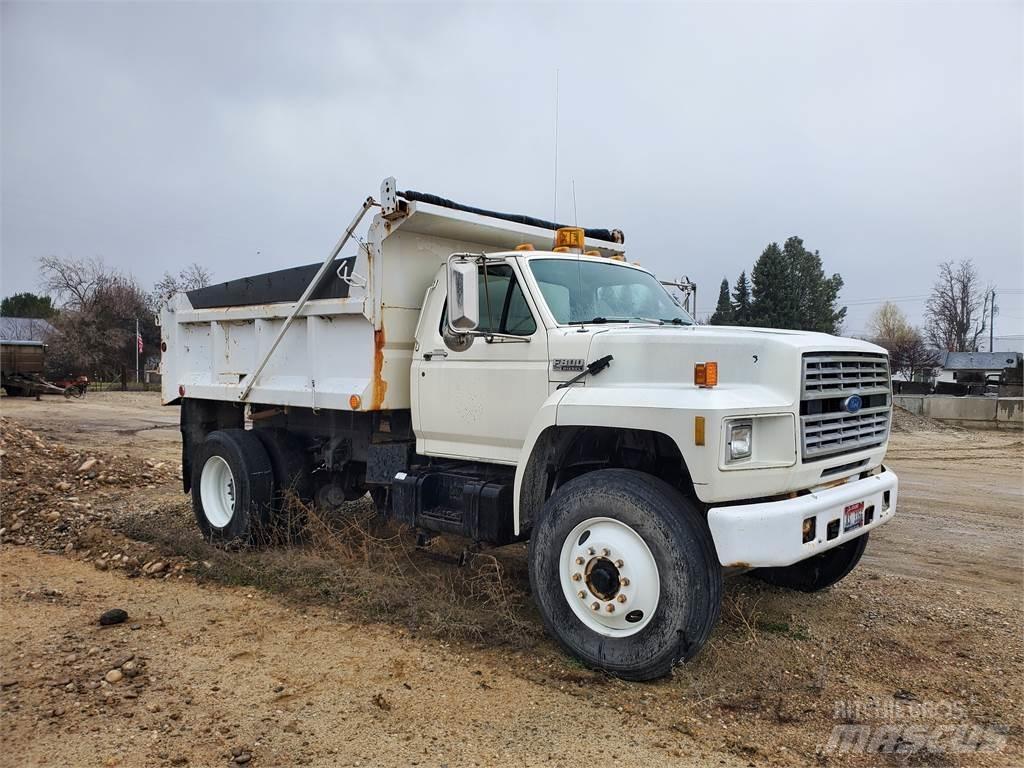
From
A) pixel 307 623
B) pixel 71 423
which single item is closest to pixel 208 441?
pixel 307 623

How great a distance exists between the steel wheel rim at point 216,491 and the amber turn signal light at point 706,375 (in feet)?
15.8

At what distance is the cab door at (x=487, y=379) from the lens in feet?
15.6

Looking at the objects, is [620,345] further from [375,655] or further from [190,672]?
[190,672]

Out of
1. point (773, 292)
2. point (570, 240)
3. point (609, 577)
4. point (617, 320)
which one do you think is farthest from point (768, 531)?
point (773, 292)

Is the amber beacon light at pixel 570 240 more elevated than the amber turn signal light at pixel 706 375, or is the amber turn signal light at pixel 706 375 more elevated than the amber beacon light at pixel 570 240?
the amber beacon light at pixel 570 240

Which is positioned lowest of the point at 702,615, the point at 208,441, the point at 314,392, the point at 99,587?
the point at 99,587

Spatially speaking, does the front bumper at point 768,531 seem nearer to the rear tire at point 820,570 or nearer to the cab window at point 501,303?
the rear tire at point 820,570

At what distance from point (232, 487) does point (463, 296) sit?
3700 millimetres

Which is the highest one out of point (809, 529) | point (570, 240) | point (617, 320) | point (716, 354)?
point (570, 240)

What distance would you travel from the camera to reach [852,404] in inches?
166

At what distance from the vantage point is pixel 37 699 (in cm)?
369

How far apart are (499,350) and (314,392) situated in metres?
1.96

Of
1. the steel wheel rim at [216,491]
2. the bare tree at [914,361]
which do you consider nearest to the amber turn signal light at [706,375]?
the steel wheel rim at [216,491]

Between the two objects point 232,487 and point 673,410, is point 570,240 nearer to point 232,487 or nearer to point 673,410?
point 673,410
